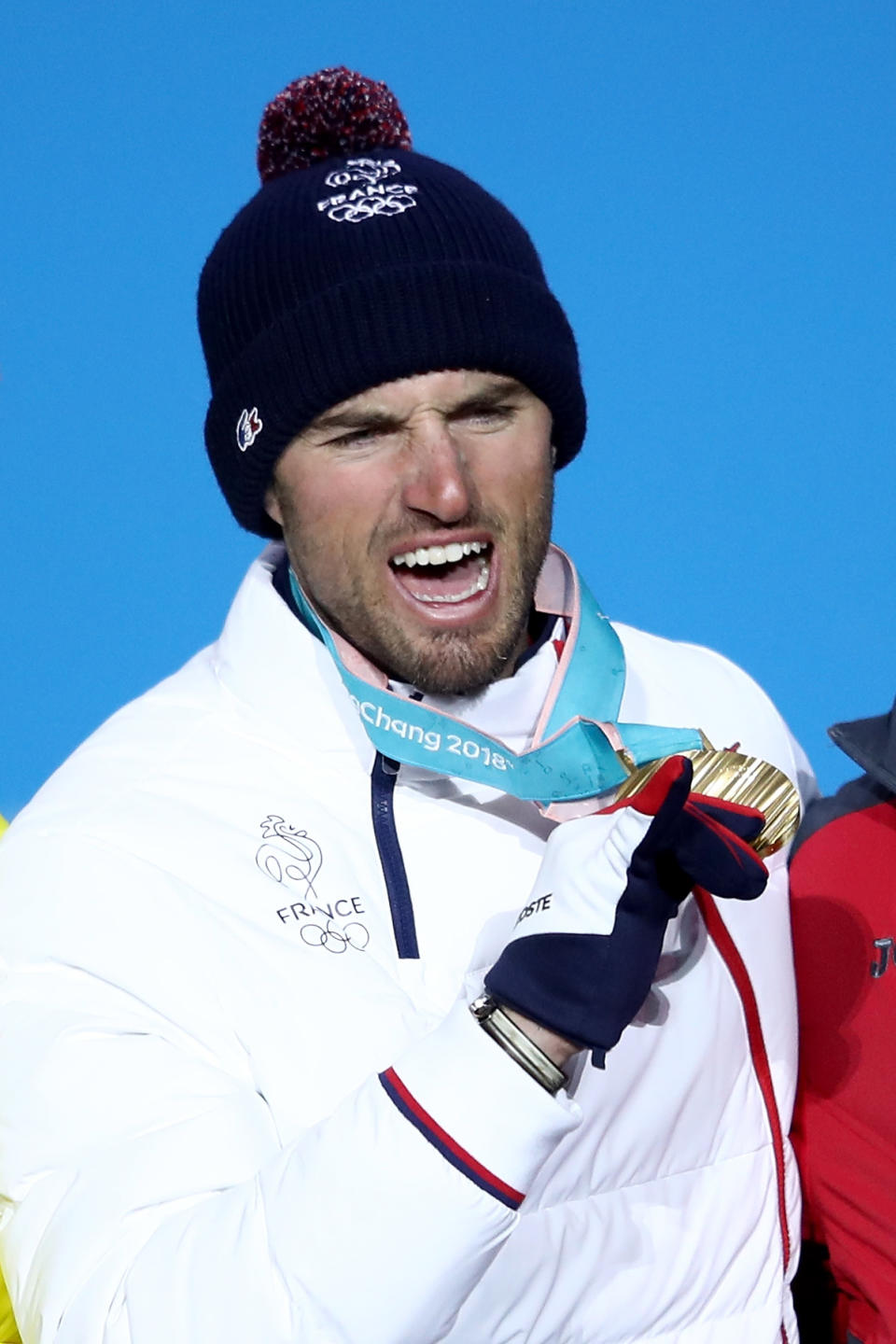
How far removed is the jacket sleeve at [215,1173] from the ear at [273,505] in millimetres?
481

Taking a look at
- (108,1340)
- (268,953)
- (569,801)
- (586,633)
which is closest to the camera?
(108,1340)

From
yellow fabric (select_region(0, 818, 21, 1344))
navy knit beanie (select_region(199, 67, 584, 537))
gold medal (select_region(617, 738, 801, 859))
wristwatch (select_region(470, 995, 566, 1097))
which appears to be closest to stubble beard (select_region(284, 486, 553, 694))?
navy knit beanie (select_region(199, 67, 584, 537))

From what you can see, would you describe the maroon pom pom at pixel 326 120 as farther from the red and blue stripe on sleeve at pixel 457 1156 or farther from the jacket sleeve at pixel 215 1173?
the red and blue stripe on sleeve at pixel 457 1156

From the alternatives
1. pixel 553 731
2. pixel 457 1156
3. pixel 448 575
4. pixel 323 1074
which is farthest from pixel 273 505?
pixel 457 1156

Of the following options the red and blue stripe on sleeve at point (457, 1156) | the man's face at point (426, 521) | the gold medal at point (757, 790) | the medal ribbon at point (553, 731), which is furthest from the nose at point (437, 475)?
the red and blue stripe on sleeve at point (457, 1156)

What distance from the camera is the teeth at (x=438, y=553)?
131cm

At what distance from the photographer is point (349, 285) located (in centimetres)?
129

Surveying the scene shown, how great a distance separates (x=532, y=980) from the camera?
981 mm

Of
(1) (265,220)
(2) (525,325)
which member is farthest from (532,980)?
(1) (265,220)

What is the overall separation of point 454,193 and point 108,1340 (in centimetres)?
98

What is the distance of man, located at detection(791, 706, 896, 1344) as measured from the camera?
129cm

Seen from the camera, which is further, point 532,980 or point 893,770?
point 893,770

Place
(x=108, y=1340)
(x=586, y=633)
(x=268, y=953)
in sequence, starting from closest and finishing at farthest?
1. (x=108, y=1340)
2. (x=268, y=953)
3. (x=586, y=633)

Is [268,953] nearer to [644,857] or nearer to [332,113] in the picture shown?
[644,857]
